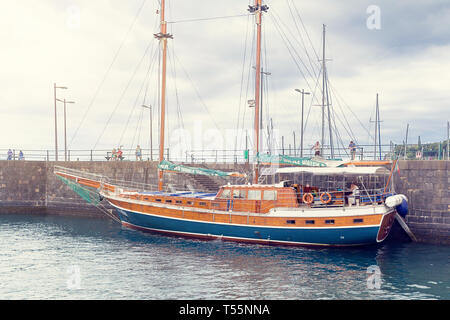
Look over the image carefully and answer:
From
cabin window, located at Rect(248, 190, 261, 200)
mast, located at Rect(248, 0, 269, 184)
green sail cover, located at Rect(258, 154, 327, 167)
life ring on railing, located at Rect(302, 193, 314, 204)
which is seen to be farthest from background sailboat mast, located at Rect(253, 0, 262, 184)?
life ring on railing, located at Rect(302, 193, 314, 204)

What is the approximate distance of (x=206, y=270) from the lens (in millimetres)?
15734

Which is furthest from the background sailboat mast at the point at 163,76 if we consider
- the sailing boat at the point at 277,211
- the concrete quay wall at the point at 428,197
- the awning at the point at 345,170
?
the concrete quay wall at the point at 428,197

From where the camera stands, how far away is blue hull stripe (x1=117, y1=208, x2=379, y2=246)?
19281 millimetres

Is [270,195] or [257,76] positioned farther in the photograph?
[257,76]

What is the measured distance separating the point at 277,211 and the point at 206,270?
606cm

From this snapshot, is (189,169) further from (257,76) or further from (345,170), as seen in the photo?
(345,170)

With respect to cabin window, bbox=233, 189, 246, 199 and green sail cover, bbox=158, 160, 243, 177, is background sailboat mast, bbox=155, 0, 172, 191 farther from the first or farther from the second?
cabin window, bbox=233, 189, 246, 199

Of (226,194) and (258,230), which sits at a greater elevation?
(226,194)

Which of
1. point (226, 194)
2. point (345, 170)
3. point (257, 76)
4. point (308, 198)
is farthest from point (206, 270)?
point (257, 76)

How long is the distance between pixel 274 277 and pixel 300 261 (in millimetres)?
2897

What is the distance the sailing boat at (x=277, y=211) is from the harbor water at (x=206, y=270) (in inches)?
28.8

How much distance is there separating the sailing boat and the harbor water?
73 centimetres
